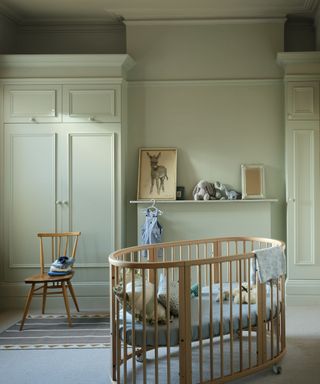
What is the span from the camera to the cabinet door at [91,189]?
4.41 metres

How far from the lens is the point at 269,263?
280 centimetres

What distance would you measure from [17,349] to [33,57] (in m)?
2.68

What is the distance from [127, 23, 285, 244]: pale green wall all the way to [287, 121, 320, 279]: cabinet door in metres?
0.21

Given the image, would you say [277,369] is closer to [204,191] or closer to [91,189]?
[204,191]

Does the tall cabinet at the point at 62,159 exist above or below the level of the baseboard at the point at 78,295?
above

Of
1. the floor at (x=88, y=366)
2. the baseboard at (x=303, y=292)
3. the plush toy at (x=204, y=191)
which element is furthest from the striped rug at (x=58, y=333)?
the baseboard at (x=303, y=292)

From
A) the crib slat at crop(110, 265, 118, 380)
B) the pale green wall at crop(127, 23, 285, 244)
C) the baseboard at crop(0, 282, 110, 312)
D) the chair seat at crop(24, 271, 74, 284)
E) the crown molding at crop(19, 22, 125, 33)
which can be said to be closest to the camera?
the crib slat at crop(110, 265, 118, 380)

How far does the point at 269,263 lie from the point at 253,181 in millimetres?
1904

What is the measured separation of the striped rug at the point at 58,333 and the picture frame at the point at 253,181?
1852 mm

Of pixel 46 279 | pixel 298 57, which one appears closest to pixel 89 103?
pixel 46 279

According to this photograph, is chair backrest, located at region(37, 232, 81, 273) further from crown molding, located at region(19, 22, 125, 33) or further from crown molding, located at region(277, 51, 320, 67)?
crown molding, located at region(277, 51, 320, 67)

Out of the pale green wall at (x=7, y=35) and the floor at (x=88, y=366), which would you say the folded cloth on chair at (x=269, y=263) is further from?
the pale green wall at (x=7, y=35)

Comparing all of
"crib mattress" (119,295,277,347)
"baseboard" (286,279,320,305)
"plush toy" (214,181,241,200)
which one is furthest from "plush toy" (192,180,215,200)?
"crib mattress" (119,295,277,347)

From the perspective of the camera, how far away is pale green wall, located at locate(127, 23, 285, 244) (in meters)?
4.66
